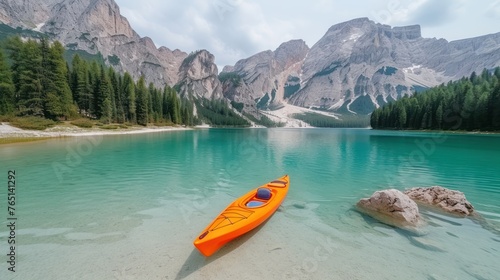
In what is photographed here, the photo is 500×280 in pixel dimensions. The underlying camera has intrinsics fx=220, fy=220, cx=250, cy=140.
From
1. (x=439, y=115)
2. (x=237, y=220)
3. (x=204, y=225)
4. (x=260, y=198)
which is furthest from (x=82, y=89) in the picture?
(x=439, y=115)

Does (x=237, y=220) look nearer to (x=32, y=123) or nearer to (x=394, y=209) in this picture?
(x=394, y=209)

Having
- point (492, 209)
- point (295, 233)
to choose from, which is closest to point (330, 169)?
point (492, 209)

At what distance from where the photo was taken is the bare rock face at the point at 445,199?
12.5 metres

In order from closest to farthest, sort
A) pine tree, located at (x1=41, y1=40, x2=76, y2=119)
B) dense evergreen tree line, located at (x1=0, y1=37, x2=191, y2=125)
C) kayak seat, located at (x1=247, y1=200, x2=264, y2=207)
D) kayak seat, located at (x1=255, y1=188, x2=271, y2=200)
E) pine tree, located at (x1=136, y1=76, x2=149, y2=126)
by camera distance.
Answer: kayak seat, located at (x1=247, y1=200, x2=264, y2=207) < kayak seat, located at (x1=255, y1=188, x2=271, y2=200) < dense evergreen tree line, located at (x1=0, y1=37, x2=191, y2=125) < pine tree, located at (x1=41, y1=40, x2=76, y2=119) < pine tree, located at (x1=136, y1=76, x2=149, y2=126)

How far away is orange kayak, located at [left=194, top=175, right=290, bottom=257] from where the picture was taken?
7.52m

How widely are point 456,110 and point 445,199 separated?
11026 centimetres

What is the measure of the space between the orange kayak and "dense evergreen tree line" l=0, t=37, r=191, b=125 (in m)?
63.4

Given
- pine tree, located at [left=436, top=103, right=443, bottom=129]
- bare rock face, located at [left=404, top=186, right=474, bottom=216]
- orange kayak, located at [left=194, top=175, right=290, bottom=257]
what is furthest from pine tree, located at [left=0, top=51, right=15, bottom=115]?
pine tree, located at [left=436, top=103, right=443, bottom=129]

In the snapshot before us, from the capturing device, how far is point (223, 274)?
287 inches

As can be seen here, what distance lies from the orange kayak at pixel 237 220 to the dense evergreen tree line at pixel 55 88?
6338cm

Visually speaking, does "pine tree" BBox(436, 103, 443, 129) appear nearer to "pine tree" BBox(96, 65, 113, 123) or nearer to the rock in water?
the rock in water

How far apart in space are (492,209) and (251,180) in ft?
53.9

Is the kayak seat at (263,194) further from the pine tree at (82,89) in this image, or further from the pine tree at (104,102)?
the pine tree at (82,89)

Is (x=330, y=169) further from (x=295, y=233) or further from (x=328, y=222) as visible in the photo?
(x=295, y=233)
